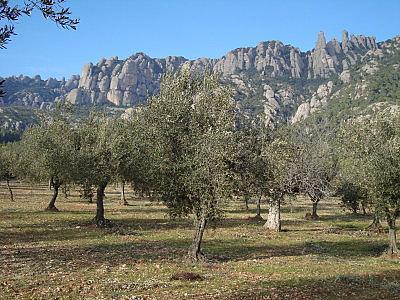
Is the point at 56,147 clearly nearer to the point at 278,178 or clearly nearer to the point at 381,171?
the point at 278,178

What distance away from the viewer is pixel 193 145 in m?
27.1

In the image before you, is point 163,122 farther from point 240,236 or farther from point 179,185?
point 240,236

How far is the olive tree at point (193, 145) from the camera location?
2692 centimetres

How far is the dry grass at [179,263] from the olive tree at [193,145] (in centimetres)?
364

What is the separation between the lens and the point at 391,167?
3309 cm

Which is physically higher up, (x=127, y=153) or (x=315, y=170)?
(x=127, y=153)

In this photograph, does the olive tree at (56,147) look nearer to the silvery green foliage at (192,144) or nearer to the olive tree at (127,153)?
the olive tree at (127,153)

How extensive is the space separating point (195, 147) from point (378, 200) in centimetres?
1640

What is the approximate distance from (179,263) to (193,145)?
7819 mm

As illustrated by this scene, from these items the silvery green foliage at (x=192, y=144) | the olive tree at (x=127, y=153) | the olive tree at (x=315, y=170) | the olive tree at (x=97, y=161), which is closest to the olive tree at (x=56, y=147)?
the olive tree at (x=97, y=161)

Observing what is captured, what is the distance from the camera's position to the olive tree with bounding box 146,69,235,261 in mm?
26922

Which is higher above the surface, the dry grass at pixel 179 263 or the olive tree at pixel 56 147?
the olive tree at pixel 56 147

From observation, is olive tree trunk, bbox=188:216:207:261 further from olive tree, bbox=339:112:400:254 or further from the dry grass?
olive tree, bbox=339:112:400:254

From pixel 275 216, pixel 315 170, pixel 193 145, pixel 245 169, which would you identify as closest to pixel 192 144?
pixel 193 145
